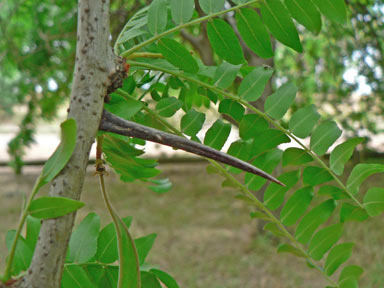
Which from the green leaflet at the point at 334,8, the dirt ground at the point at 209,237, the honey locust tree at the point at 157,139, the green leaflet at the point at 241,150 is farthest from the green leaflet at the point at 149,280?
the dirt ground at the point at 209,237

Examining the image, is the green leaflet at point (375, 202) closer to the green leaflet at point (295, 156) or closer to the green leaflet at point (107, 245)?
the green leaflet at point (295, 156)

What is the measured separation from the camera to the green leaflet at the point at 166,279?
303mm

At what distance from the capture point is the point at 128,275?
9.5 inches

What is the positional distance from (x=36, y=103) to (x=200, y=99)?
2329mm

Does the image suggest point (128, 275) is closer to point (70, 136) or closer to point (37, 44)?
point (70, 136)

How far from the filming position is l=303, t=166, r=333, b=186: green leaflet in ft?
1.14

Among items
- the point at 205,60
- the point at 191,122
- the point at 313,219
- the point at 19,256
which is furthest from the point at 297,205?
the point at 205,60

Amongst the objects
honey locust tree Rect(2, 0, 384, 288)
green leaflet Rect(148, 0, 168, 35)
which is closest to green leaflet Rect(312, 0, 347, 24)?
honey locust tree Rect(2, 0, 384, 288)

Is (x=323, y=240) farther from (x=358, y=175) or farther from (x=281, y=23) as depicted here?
(x=281, y=23)

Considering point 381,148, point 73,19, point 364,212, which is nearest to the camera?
point 364,212

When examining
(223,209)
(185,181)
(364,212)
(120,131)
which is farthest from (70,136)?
(185,181)

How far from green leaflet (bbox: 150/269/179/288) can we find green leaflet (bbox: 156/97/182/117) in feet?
0.41

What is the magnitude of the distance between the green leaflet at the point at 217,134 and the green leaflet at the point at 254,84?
0.10ft

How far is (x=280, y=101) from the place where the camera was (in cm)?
35
